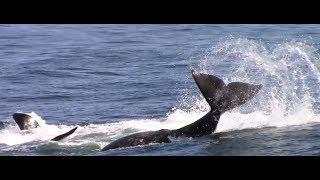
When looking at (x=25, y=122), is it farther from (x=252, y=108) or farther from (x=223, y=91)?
(x=252, y=108)

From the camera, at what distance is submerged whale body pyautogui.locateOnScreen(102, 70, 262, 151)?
839cm

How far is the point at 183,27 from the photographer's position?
1884 centimetres

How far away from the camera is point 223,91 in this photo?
28.1ft

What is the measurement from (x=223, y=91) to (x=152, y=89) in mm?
4794

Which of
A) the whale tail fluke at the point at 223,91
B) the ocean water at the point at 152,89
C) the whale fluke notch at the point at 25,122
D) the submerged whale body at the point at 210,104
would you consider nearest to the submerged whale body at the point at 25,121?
the whale fluke notch at the point at 25,122

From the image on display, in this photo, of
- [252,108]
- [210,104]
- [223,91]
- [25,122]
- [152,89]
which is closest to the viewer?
[223,91]

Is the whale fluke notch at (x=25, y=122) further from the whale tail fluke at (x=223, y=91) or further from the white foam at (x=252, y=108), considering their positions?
the whale tail fluke at (x=223, y=91)

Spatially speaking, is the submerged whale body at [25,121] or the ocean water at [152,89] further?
the submerged whale body at [25,121]

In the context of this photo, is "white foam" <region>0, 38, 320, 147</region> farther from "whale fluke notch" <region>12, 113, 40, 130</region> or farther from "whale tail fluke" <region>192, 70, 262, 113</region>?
"whale tail fluke" <region>192, 70, 262, 113</region>

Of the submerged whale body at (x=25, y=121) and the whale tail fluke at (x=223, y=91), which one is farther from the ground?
the whale tail fluke at (x=223, y=91)

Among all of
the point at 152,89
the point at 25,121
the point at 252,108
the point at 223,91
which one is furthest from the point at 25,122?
the point at 152,89

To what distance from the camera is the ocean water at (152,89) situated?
8.88 meters

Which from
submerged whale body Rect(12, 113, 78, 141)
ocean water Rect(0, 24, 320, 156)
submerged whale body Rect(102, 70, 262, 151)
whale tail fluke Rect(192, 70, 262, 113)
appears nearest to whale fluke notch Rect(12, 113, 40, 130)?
submerged whale body Rect(12, 113, 78, 141)

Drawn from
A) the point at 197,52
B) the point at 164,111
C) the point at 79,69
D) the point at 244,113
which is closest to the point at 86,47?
the point at 79,69
